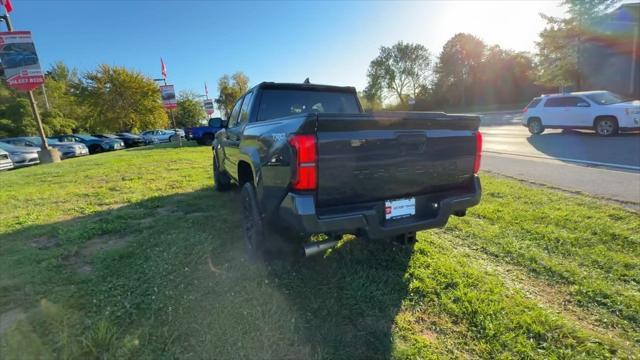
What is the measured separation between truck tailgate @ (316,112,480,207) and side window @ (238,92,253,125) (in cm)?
217

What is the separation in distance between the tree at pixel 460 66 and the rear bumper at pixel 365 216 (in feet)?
179

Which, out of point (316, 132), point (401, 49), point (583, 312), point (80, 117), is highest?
point (401, 49)

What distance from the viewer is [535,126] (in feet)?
43.5

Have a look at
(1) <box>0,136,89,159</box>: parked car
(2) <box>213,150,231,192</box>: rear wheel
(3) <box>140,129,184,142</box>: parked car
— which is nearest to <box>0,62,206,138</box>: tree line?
(3) <box>140,129,184,142</box>: parked car

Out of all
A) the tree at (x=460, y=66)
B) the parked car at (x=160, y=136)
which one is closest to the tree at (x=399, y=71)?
the tree at (x=460, y=66)

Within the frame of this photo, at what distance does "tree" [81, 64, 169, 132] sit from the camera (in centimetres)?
3088

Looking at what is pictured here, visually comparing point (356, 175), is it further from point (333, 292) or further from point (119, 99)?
point (119, 99)


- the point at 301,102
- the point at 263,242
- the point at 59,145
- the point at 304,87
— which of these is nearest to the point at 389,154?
the point at 263,242

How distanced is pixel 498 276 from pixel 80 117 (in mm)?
47824

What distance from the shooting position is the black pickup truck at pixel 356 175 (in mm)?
2174

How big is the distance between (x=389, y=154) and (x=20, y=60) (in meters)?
16.8

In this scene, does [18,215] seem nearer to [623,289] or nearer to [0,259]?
[0,259]

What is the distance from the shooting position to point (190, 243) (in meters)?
3.68

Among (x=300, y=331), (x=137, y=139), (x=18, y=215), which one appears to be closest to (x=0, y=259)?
(x=18, y=215)
